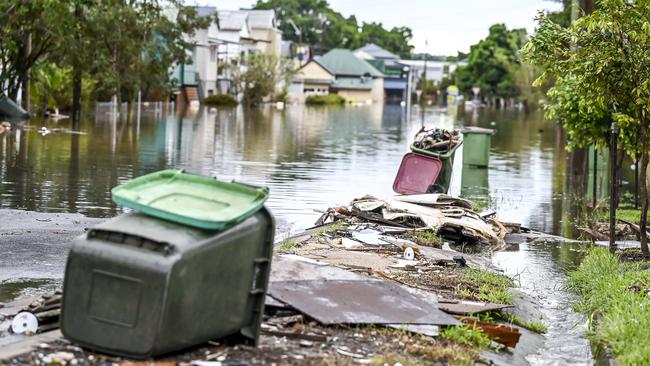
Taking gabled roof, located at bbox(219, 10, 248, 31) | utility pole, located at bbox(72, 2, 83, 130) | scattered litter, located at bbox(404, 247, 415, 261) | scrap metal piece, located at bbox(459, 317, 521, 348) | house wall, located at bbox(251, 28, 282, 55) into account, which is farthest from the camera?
house wall, located at bbox(251, 28, 282, 55)

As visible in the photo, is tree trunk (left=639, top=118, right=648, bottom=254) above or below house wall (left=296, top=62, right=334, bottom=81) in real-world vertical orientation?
below

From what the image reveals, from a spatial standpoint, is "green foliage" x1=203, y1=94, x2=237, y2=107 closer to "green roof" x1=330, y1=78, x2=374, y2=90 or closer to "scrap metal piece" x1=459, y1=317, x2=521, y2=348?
"green roof" x1=330, y1=78, x2=374, y2=90

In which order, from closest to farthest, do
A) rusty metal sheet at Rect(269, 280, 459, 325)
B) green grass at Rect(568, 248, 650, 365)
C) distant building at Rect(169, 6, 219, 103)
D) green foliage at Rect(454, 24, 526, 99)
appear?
green grass at Rect(568, 248, 650, 365) → rusty metal sheet at Rect(269, 280, 459, 325) → distant building at Rect(169, 6, 219, 103) → green foliage at Rect(454, 24, 526, 99)

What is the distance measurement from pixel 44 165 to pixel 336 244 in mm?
12812

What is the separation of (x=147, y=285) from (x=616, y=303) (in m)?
4.95

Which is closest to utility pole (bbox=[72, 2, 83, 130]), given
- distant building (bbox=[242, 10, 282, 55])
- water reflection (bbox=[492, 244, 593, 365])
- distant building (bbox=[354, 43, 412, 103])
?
water reflection (bbox=[492, 244, 593, 365])

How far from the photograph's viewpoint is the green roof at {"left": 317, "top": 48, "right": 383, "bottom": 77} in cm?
13750

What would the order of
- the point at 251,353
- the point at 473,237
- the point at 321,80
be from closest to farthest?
the point at 251,353 < the point at 473,237 < the point at 321,80

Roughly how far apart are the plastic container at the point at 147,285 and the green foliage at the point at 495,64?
428 feet

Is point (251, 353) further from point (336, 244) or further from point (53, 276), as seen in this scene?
point (336, 244)

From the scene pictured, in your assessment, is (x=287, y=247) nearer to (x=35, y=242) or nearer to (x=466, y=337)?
(x=35, y=242)

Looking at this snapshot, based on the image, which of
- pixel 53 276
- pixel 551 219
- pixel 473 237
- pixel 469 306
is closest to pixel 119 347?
pixel 469 306

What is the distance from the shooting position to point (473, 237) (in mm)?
15398

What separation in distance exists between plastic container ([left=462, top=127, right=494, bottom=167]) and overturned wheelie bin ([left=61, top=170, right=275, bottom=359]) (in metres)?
23.3
